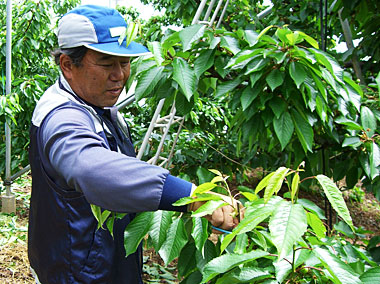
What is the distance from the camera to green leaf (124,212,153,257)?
3.44ft

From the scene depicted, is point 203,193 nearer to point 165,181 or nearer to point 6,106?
point 165,181

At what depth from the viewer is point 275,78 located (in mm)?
1325

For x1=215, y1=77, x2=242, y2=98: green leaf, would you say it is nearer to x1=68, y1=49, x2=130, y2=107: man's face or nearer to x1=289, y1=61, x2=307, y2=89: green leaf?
x1=289, y1=61, x2=307, y2=89: green leaf

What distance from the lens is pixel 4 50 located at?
3.83 m

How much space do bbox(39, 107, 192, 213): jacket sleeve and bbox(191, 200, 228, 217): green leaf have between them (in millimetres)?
70

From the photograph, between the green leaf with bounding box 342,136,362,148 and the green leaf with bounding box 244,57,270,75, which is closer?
the green leaf with bounding box 244,57,270,75

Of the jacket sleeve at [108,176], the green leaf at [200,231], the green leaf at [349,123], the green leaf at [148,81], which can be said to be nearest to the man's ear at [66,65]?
the green leaf at [148,81]

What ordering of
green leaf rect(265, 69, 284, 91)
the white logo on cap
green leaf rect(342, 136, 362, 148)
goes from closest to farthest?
the white logo on cap → green leaf rect(265, 69, 284, 91) → green leaf rect(342, 136, 362, 148)

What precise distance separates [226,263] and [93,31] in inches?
27.1

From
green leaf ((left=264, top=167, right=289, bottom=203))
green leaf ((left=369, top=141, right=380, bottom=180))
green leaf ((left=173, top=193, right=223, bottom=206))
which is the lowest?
green leaf ((left=369, top=141, right=380, bottom=180))

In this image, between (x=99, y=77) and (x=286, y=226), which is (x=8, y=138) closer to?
(x=99, y=77)

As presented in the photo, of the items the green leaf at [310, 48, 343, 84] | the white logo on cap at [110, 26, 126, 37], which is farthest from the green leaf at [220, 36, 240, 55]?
the white logo on cap at [110, 26, 126, 37]

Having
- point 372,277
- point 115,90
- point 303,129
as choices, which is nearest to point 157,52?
point 115,90

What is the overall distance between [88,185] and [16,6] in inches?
171
